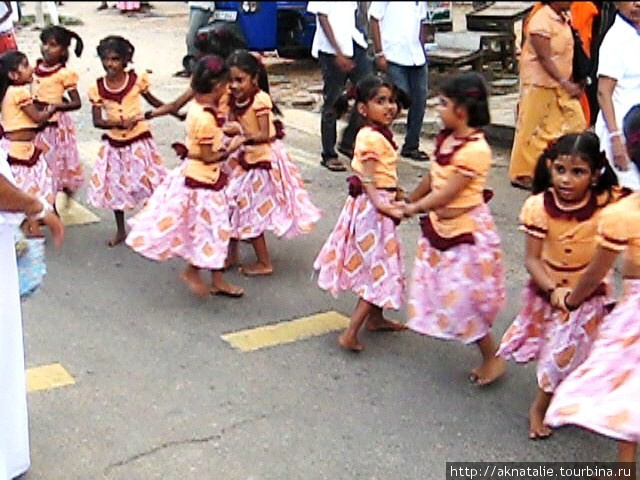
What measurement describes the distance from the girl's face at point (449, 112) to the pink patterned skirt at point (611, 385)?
1139 millimetres

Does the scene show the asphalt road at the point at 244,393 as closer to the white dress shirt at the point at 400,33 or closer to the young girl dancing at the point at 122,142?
the young girl dancing at the point at 122,142

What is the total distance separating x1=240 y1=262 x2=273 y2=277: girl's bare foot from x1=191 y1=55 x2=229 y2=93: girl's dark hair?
1.13m

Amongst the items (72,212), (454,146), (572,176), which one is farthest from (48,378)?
(72,212)

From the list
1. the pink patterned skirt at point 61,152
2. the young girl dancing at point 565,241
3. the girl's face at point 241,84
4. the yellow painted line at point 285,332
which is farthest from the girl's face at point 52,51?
the young girl dancing at point 565,241

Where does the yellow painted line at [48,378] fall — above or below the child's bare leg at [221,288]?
below

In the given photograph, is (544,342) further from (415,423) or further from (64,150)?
(64,150)

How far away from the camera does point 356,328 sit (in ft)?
15.5

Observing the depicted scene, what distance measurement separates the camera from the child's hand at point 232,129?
5544 mm

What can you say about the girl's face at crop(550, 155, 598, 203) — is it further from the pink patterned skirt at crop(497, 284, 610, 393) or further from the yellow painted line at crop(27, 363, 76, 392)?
the yellow painted line at crop(27, 363, 76, 392)

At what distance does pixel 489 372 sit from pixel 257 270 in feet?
6.07

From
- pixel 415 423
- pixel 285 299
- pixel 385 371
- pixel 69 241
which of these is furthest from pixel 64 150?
pixel 415 423

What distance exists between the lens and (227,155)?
5395 millimetres

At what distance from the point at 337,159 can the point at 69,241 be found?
8.14 ft

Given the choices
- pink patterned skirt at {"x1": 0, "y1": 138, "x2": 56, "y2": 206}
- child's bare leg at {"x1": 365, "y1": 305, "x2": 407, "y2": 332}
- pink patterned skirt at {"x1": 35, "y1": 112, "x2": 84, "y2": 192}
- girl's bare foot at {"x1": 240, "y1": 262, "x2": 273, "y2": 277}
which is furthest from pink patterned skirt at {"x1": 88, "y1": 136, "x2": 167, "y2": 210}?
child's bare leg at {"x1": 365, "y1": 305, "x2": 407, "y2": 332}
